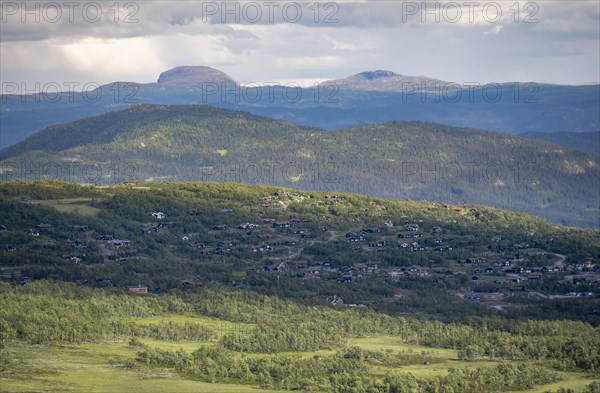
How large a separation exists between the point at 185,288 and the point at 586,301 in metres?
55.3

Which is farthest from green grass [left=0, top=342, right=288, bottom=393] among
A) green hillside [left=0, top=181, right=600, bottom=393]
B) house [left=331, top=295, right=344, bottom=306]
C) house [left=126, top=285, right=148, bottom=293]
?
house [left=331, top=295, right=344, bottom=306]

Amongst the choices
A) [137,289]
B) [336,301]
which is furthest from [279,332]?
[137,289]

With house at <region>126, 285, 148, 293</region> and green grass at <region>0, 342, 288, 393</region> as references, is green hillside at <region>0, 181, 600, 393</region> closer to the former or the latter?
green grass at <region>0, 342, 288, 393</region>

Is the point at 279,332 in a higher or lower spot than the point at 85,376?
lower

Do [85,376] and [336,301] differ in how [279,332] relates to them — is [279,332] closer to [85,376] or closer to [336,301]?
[336,301]

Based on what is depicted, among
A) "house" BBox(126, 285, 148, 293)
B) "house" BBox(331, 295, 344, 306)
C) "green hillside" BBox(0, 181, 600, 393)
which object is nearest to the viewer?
"green hillside" BBox(0, 181, 600, 393)

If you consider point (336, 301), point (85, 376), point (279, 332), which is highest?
point (85, 376)

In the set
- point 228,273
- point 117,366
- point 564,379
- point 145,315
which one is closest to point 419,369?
point 564,379

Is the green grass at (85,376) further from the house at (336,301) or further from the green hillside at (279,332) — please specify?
the house at (336,301)

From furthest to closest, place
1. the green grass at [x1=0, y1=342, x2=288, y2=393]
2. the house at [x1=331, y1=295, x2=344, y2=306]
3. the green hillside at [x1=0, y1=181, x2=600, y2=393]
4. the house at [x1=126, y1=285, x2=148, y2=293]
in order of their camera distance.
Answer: the house at [x1=126, y1=285, x2=148, y2=293] < the house at [x1=331, y1=295, x2=344, y2=306] < the green hillside at [x1=0, y1=181, x2=600, y2=393] < the green grass at [x1=0, y1=342, x2=288, y2=393]

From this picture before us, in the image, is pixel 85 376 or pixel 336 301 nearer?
pixel 85 376

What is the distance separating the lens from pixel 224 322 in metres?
170

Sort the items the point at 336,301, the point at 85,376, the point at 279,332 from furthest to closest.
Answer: the point at 336,301 → the point at 279,332 → the point at 85,376

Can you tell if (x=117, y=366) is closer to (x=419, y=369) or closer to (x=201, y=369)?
(x=201, y=369)
